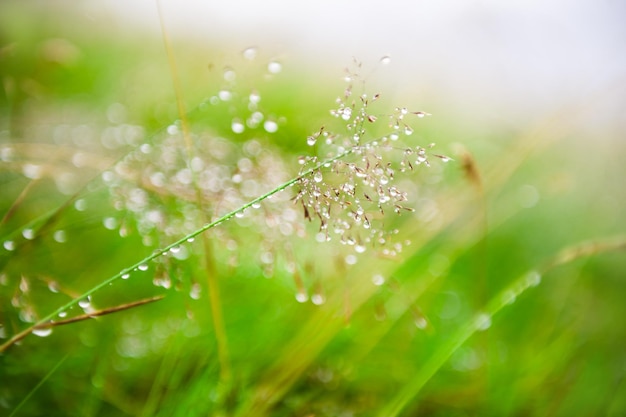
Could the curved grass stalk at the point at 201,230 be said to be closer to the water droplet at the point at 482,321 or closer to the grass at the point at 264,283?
the grass at the point at 264,283

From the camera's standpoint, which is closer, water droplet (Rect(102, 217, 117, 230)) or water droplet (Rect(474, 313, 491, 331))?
water droplet (Rect(474, 313, 491, 331))

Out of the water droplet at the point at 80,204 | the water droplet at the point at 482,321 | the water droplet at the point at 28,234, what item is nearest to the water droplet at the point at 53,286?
the water droplet at the point at 28,234

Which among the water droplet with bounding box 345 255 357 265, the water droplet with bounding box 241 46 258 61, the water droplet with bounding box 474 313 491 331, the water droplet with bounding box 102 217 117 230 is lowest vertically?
the water droplet with bounding box 474 313 491 331

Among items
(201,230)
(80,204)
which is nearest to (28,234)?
(80,204)

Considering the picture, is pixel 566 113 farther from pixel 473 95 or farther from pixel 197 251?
pixel 473 95

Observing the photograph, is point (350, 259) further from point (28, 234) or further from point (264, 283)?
point (28, 234)

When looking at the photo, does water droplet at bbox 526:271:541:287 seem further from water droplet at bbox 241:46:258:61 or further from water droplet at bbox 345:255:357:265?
water droplet at bbox 241:46:258:61

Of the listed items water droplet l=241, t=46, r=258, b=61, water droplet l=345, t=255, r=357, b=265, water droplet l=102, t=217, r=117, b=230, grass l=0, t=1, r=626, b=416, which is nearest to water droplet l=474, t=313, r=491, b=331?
grass l=0, t=1, r=626, b=416

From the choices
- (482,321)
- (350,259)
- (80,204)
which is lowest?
(482,321)
